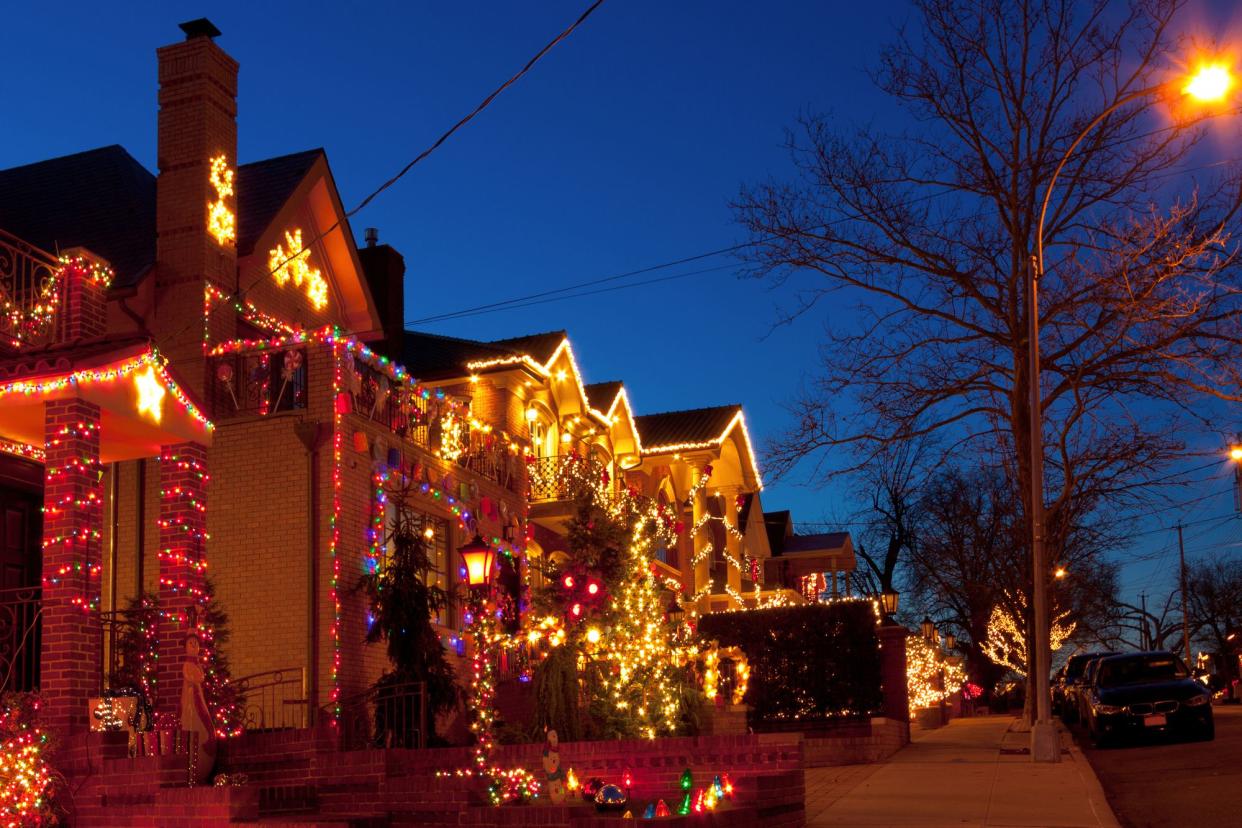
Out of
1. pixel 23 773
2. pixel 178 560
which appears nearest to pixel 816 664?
pixel 178 560

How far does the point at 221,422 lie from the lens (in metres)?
17.4

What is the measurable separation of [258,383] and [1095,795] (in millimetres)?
11266

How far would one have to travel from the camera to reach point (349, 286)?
74.4 ft

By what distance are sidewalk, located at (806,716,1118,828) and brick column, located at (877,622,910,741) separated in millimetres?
3376

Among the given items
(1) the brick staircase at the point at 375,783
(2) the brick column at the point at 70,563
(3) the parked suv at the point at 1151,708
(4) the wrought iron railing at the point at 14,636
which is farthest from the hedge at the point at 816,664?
(2) the brick column at the point at 70,563

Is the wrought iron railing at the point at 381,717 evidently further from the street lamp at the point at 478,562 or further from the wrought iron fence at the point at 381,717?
the street lamp at the point at 478,562

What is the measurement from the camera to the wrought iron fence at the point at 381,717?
15.5 meters

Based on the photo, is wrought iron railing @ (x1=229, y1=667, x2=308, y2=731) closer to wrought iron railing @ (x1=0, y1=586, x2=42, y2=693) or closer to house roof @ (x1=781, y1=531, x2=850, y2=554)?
wrought iron railing @ (x1=0, y1=586, x2=42, y2=693)

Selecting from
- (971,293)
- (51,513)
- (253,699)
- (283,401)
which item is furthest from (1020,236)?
(51,513)

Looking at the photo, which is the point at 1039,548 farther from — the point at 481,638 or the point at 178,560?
the point at 178,560

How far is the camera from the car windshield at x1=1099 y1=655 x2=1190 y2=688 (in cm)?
2264

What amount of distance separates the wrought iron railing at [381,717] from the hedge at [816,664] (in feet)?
34.3

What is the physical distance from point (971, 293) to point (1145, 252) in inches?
130

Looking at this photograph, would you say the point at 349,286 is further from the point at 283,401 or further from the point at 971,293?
the point at 971,293
